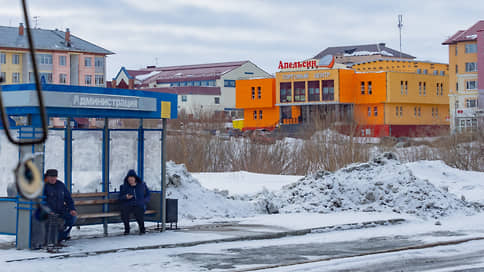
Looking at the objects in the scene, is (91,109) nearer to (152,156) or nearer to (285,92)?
(152,156)

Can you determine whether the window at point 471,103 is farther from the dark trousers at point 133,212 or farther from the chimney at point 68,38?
the dark trousers at point 133,212

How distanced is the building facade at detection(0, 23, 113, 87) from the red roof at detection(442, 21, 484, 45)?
4441 centimetres

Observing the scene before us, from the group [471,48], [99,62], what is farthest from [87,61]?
[471,48]

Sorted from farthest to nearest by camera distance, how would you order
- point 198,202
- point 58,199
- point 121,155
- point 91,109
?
point 198,202, point 121,155, point 91,109, point 58,199

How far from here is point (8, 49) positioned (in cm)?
8825

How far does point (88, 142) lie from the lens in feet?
50.0

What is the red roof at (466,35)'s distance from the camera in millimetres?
87688

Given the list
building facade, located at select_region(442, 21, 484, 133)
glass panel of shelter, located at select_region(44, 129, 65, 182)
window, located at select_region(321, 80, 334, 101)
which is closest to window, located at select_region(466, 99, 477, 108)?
building facade, located at select_region(442, 21, 484, 133)

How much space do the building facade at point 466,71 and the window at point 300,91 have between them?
17.3 meters

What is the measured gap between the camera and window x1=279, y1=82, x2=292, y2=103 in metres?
89.5

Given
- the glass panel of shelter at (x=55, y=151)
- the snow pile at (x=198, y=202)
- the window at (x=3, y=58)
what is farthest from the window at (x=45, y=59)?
the glass panel of shelter at (x=55, y=151)

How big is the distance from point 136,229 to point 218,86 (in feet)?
340

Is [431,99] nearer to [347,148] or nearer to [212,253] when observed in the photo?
[347,148]

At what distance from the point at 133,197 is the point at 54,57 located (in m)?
82.7
